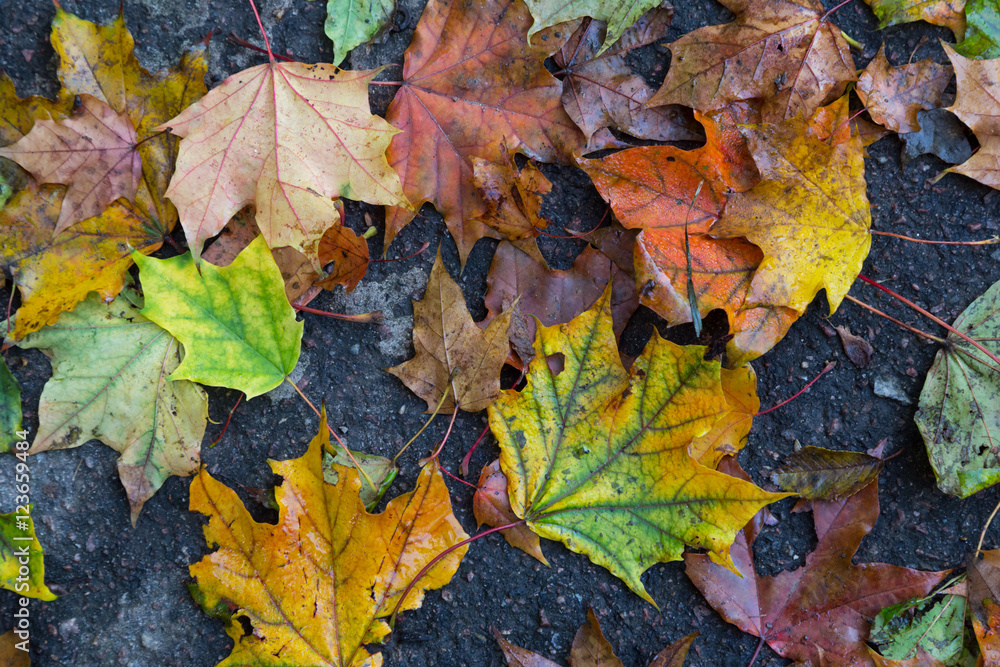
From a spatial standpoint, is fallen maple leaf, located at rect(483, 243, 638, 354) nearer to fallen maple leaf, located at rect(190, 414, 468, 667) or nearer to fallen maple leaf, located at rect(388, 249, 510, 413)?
fallen maple leaf, located at rect(388, 249, 510, 413)

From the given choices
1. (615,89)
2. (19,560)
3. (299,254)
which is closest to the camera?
(19,560)

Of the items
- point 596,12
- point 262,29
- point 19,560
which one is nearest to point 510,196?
point 596,12

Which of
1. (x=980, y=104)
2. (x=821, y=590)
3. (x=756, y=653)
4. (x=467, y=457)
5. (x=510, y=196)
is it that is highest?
(x=980, y=104)

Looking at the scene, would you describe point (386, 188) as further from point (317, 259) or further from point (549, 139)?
point (549, 139)

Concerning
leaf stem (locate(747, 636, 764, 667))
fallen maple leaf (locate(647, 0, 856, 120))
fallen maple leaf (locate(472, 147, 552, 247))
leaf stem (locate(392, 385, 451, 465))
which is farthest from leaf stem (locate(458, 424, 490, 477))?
fallen maple leaf (locate(647, 0, 856, 120))

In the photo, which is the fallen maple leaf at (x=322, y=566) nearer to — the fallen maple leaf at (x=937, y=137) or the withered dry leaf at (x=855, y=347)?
the withered dry leaf at (x=855, y=347)

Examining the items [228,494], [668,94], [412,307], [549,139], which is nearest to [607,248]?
[549,139]

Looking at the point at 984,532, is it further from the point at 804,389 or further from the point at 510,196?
the point at 510,196
